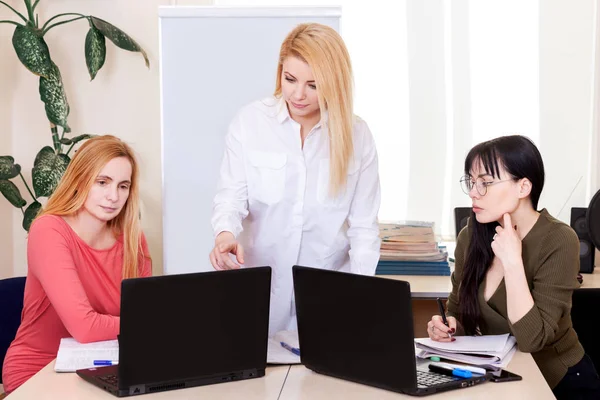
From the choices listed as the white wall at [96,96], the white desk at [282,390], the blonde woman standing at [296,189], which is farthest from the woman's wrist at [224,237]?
the white wall at [96,96]

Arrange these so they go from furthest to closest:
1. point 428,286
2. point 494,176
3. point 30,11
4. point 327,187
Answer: point 30,11
point 428,286
point 327,187
point 494,176

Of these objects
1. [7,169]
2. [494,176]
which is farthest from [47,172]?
[494,176]

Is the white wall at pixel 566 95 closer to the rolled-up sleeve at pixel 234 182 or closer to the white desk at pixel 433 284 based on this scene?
the white desk at pixel 433 284

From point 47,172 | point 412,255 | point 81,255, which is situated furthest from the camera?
point 47,172

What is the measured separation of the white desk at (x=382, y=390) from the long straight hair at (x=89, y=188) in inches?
28.2

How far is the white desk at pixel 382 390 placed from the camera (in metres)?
1.65

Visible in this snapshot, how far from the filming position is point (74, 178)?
2221 millimetres

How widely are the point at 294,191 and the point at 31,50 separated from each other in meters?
1.55

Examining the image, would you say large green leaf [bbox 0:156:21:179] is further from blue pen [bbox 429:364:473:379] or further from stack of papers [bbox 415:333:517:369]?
blue pen [bbox 429:364:473:379]

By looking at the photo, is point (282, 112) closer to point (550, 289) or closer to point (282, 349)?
point (282, 349)

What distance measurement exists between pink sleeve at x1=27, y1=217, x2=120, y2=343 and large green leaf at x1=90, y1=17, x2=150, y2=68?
1.43 m

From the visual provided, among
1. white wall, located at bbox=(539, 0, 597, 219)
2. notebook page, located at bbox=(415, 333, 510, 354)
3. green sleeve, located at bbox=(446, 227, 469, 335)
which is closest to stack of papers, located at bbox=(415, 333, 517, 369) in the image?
notebook page, located at bbox=(415, 333, 510, 354)

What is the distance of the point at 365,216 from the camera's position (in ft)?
7.80

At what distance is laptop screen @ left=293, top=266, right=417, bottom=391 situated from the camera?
165 cm
